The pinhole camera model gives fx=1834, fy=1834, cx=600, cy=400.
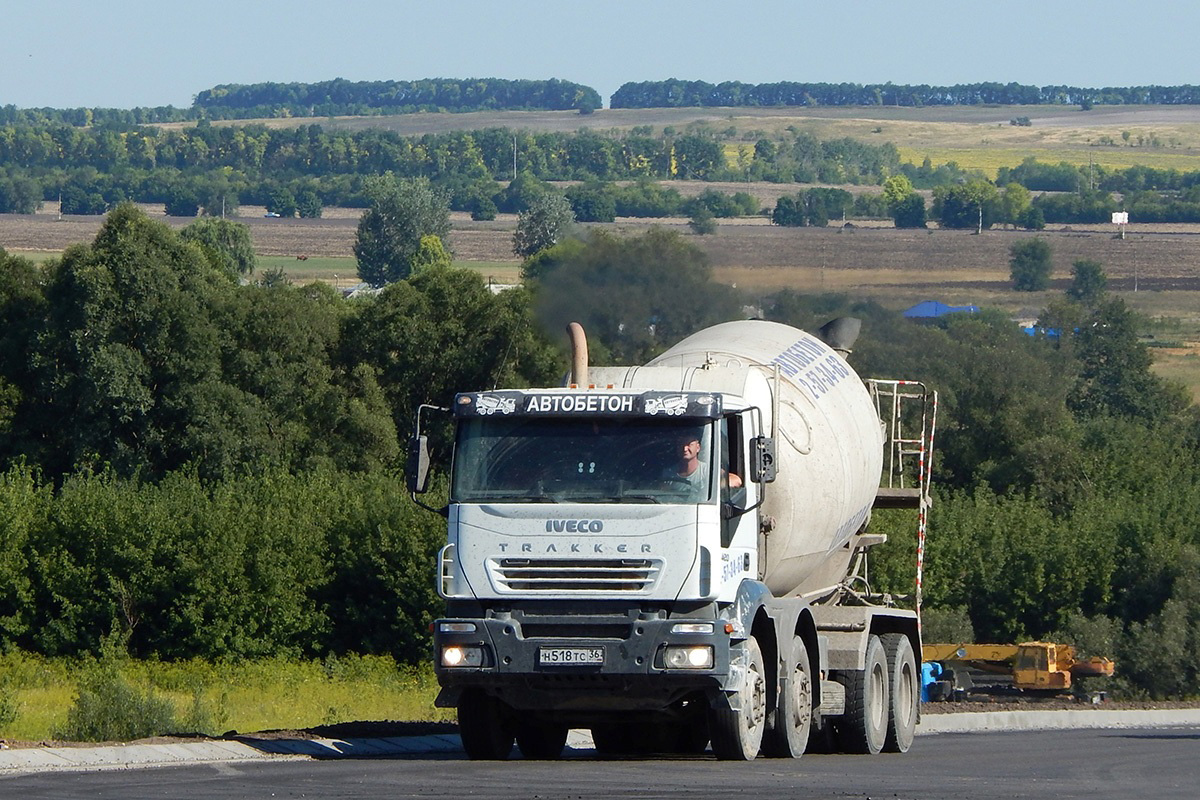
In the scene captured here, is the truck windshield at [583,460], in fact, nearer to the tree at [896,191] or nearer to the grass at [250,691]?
the grass at [250,691]

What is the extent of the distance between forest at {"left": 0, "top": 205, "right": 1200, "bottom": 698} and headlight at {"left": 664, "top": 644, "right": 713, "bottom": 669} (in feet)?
56.2

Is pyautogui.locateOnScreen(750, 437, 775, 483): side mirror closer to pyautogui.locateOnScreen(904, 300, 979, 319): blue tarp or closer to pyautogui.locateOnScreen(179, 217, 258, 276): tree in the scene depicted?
pyautogui.locateOnScreen(904, 300, 979, 319): blue tarp

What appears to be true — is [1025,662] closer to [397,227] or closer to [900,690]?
[900,690]

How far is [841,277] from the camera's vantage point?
27.3m

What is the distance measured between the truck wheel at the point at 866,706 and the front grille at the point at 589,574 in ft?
13.1

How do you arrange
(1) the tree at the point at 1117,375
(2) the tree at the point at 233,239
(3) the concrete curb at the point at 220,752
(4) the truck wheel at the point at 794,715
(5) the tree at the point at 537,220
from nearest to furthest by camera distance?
1. (3) the concrete curb at the point at 220,752
2. (4) the truck wheel at the point at 794,715
3. (1) the tree at the point at 1117,375
4. (5) the tree at the point at 537,220
5. (2) the tree at the point at 233,239

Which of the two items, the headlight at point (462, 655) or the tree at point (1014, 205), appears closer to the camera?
the headlight at point (462, 655)

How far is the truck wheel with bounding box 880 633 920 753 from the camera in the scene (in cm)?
1912

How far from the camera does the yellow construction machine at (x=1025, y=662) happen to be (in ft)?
122

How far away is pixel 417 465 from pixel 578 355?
7.18 ft

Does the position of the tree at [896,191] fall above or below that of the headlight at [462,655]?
below

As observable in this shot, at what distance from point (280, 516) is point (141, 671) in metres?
8.15

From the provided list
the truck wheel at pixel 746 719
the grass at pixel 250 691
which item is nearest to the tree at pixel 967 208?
the grass at pixel 250 691

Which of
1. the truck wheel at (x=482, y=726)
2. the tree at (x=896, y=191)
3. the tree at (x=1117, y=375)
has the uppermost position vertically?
the tree at (x=896, y=191)
